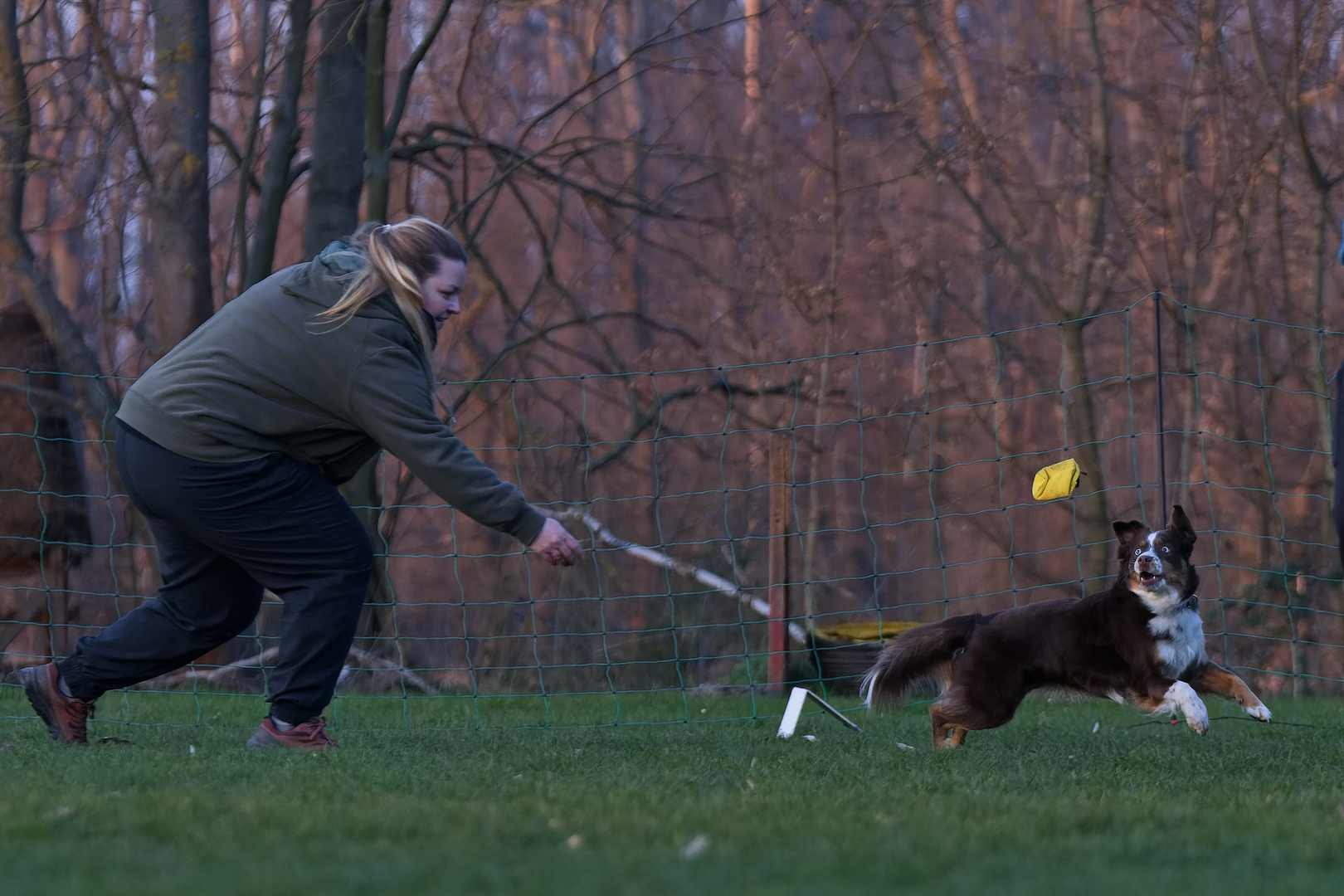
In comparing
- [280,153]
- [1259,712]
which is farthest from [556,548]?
[280,153]

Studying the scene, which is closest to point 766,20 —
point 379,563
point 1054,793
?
point 379,563

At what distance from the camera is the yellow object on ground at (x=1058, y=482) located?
5.37 meters

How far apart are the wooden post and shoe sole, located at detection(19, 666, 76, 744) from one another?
170 inches

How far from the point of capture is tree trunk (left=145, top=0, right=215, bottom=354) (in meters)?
9.33

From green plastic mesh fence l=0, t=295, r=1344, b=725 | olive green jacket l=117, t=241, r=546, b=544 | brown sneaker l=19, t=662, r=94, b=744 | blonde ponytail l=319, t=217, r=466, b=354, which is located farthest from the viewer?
green plastic mesh fence l=0, t=295, r=1344, b=725

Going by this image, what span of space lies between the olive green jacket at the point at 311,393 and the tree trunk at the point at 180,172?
204 inches

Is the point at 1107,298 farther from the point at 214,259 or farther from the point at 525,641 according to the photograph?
the point at 214,259

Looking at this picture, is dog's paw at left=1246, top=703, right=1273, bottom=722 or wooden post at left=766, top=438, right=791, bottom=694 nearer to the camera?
dog's paw at left=1246, top=703, right=1273, bottom=722

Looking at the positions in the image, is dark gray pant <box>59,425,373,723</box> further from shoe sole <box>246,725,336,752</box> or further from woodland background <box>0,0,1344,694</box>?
woodland background <box>0,0,1344,694</box>

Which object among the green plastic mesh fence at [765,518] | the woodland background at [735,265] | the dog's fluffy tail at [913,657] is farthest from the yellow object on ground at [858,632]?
the dog's fluffy tail at [913,657]

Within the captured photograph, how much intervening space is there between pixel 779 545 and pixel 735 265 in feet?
20.3

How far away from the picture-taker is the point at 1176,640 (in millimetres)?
5453

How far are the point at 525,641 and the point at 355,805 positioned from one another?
8538 millimetres

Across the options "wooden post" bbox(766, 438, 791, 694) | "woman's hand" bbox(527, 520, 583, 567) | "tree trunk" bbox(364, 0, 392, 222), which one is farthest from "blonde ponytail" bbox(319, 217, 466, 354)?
"tree trunk" bbox(364, 0, 392, 222)
